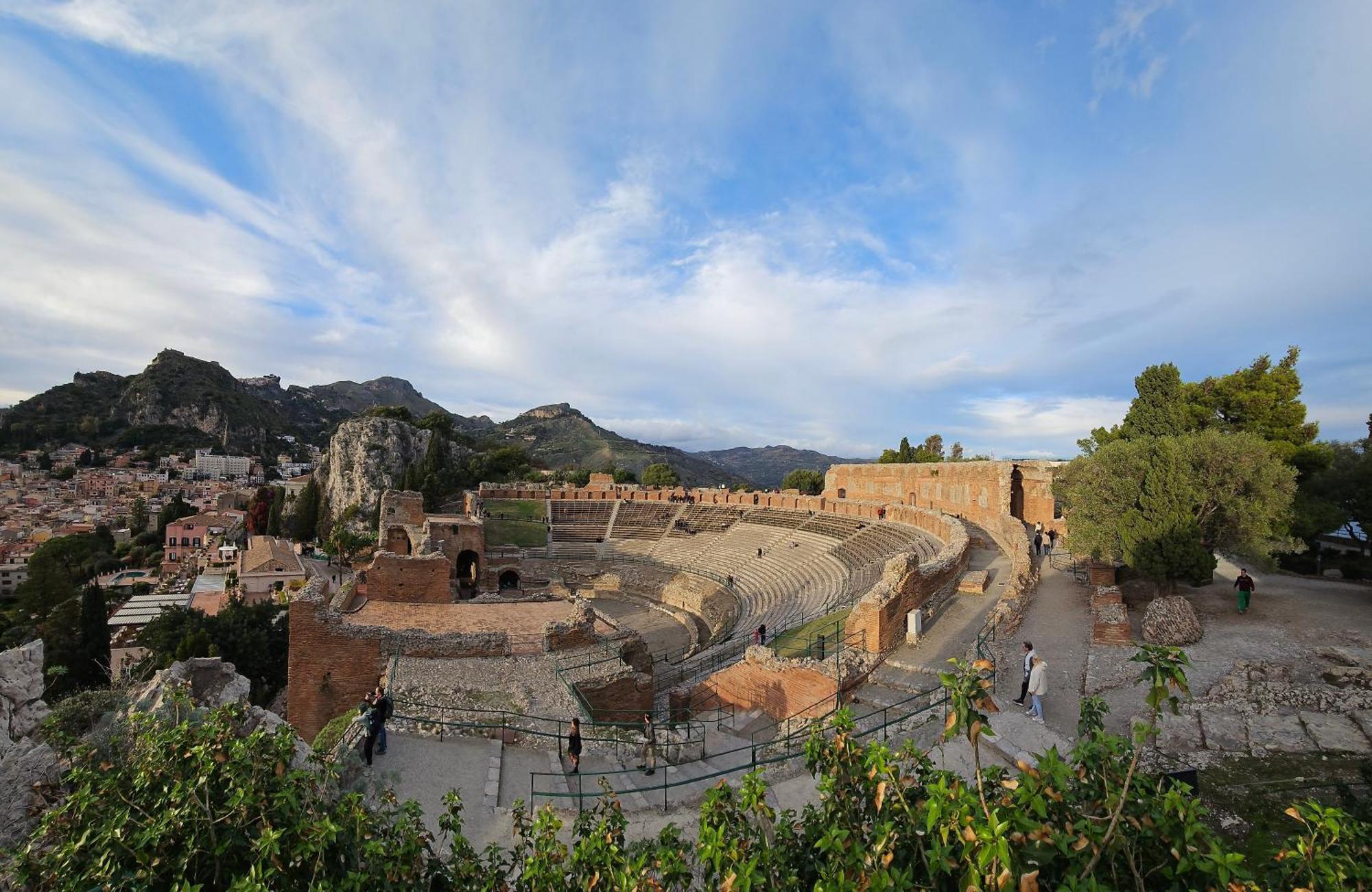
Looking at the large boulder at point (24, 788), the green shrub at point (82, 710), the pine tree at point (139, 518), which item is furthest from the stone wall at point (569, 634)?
the pine tree at point (139, 518)

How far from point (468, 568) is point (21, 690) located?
88.6ft

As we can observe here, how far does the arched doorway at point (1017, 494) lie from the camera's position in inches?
1287

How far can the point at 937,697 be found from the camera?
959cm

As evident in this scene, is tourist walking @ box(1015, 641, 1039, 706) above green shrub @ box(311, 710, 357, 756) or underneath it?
above

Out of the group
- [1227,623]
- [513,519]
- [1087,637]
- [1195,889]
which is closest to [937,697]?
[1087,637]

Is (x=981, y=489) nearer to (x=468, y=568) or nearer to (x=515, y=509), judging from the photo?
(x=468, y=568)

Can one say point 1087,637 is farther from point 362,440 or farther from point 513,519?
point 362,440

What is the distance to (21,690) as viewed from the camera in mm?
7508

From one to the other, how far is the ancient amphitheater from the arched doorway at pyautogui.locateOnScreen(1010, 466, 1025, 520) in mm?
86

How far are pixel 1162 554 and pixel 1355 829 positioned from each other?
44.3 feet

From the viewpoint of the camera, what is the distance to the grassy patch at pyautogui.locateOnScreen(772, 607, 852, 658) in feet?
46.3

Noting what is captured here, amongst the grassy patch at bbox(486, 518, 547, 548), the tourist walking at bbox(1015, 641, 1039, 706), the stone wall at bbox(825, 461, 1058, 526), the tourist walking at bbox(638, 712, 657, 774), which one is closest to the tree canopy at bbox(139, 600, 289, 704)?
the grassy patch at bbox(486, 518, 547, 548)

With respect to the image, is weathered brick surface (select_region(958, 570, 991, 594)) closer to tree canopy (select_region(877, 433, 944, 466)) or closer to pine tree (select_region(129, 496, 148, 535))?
tree canopy (select_region(877, 433, 944, 466))

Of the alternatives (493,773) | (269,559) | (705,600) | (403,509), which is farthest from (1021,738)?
(269,559)
